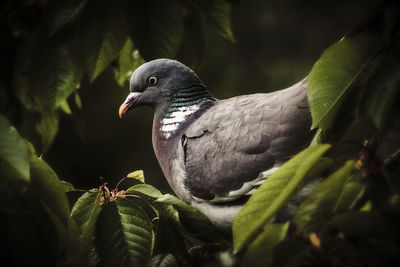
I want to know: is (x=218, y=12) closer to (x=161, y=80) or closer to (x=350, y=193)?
(x=161, y=80)

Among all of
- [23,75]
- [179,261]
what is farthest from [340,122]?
[23,75]

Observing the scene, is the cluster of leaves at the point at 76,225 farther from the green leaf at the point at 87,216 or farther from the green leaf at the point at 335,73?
the green leaf at the point at 335,73

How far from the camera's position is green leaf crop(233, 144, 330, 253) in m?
0.95

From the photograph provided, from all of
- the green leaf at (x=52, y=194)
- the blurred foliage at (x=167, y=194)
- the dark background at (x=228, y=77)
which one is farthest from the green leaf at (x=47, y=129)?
the dark background at (x=228, y=77)

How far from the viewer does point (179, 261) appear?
1.31 metres

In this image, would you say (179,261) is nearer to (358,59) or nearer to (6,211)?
(6,211)

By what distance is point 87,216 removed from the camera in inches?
55.5

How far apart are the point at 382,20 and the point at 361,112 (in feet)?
0.64

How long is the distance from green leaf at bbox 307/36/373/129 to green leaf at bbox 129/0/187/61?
0.53 metres

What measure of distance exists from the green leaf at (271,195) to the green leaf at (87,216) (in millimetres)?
486

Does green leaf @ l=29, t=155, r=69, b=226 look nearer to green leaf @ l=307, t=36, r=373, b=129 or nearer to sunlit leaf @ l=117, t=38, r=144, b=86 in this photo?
green leaf @ l=307, t=36, r=373, b=129

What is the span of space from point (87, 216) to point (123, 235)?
0.50 ft

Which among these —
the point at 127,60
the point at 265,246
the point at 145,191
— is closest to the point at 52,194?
the point at 145,191

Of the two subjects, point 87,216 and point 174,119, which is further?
point 174,119
